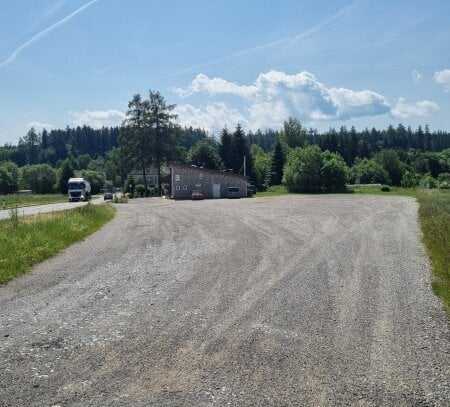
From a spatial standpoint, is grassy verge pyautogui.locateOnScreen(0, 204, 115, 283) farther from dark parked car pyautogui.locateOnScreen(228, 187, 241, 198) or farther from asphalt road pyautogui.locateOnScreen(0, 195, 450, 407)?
dark parked car pyautogui.locateOnScreen(228, 187, 241, 198)

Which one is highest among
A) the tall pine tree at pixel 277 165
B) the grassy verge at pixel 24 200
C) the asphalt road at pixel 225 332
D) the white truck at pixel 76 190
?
the tall pine tree at pixel 277 165

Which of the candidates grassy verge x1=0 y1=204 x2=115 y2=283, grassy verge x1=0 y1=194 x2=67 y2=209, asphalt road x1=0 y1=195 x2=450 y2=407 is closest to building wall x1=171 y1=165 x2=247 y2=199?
grassy verge x1=0 y1=194 x2=67 y2=209

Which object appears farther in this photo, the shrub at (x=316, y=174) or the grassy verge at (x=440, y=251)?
the shrub at (x=316, y=174)

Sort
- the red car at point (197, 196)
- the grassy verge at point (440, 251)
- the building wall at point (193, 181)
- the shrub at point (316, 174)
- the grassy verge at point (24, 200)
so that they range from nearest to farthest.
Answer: the grassy verge at point (440, 251), the grassy verge at point (24, 200), the red car at point (197, 196), the building wall at point (193, 181), the shrub at point (316, 174)

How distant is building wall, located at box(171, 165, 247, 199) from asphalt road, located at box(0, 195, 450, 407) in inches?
1996

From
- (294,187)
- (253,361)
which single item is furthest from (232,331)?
(294,187)

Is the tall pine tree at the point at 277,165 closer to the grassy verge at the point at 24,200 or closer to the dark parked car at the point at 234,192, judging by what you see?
the dark parked car at the point at 234,192

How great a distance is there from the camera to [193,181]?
213 feet

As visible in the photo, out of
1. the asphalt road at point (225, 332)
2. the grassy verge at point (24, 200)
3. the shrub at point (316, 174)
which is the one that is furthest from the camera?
the shrub at point (316, 174)

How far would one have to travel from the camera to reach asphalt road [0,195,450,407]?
5289 millimetres

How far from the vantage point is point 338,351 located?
6418 millimetres

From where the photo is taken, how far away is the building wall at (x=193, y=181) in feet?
213

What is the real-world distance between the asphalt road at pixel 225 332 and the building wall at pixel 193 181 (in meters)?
50.7

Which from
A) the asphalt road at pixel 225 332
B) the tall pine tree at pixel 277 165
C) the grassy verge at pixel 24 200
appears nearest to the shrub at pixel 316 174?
the tall pine tree at pixel 277 165
